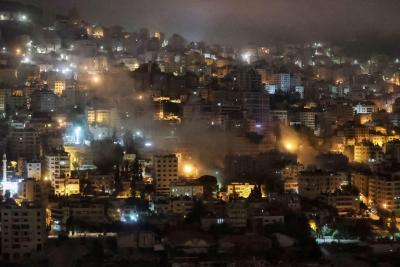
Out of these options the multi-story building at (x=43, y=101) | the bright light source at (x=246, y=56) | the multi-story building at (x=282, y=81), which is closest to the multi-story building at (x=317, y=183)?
the multi-story building at (x=43, y=101)

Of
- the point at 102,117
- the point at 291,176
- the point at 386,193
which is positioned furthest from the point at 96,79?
the point at 386,193

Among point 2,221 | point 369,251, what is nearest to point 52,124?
point 2,221

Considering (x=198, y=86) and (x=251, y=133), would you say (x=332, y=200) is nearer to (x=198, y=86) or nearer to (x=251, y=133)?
(x=251, y=133)

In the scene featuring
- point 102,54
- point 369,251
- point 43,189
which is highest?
point 102,54

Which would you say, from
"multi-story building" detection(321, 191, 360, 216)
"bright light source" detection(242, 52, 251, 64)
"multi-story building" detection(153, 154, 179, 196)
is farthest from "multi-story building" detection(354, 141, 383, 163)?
"bright light source" detection(242, 52, 251, 64)

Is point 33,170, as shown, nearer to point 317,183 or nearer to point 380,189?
point 317,183

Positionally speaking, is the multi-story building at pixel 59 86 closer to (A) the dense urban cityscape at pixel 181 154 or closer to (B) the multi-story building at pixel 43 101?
(A) the dense urban cityscape at pixel 181 154

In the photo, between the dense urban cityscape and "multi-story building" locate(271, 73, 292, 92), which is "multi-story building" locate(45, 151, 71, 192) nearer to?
the dense urban cityscape
